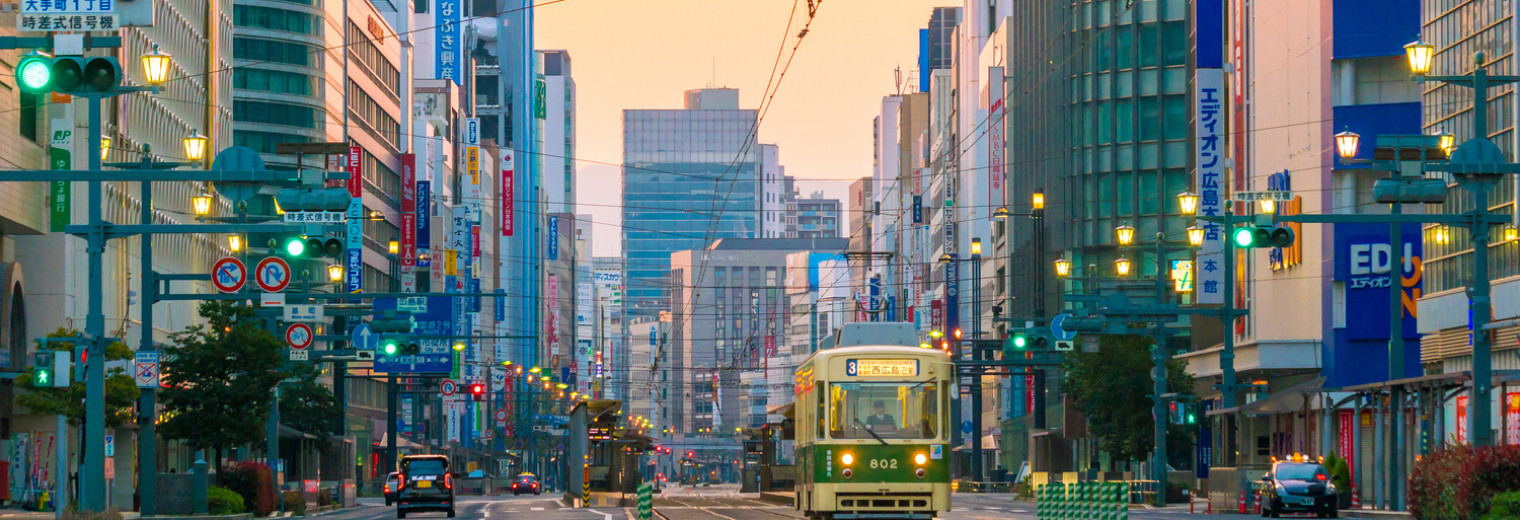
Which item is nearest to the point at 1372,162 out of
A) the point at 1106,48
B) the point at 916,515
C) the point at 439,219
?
the point at 916,515

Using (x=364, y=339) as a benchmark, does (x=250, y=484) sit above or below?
below

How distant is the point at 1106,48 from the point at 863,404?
63.1m

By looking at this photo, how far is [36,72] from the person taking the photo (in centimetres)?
2308

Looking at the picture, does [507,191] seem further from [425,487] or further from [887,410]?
[887,410]

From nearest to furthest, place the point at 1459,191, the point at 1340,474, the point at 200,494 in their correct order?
the point at 1340,474
the point at 200,494
the point at 1459,191

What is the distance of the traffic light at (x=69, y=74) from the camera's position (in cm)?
2281

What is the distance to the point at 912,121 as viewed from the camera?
575 ft

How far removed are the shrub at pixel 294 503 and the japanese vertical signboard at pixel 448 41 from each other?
3660 inches

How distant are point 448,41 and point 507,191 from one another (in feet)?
44.3

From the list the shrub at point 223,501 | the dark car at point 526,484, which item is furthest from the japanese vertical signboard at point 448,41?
the shrub at point 223,501

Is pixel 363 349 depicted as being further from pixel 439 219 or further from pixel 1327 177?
pixel 439 219

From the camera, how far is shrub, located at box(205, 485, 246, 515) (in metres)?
45.7

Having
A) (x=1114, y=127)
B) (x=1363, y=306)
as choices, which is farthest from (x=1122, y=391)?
(x=1114, y=127)

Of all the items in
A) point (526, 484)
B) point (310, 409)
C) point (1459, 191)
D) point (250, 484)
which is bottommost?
point (526, 484)
